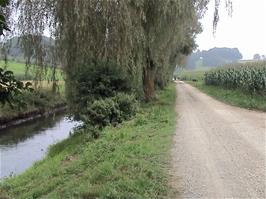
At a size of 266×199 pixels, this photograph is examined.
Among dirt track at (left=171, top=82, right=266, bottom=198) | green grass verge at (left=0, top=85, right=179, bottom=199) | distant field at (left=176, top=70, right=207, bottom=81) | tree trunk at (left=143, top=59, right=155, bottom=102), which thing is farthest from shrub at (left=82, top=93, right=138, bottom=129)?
distant field at (left=176, top=70, right=207, bottom=81)

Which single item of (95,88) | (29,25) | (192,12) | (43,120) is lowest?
(43,120)

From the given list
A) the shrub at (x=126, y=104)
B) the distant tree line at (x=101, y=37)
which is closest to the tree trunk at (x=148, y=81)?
the distant tree line at (x=101, y=37)

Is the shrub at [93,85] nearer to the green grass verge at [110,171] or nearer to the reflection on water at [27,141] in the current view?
the reflection on water at [27,141]

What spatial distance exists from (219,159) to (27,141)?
54.5 ft

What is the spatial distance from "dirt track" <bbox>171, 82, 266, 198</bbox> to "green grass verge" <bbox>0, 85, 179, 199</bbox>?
39 cm

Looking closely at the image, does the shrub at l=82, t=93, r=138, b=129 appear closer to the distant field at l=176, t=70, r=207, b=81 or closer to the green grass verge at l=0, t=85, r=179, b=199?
the green grass verge at l=0, t=85, r=179, b=199

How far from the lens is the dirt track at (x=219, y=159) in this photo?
26.8 ft

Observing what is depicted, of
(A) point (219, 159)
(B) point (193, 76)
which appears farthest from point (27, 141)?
(B) point (193, 76)

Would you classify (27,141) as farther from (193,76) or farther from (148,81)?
(193,76)

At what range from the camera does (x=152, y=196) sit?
7.76m

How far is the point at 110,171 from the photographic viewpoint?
9.30 m

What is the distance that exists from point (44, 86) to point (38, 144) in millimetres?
14566

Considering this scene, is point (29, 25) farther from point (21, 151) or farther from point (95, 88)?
point (21, 151)

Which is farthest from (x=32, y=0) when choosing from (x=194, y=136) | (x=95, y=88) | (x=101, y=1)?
(x=95, y=88)
